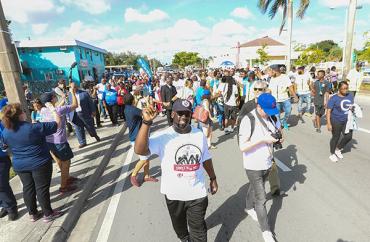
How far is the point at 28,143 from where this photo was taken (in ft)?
11.0

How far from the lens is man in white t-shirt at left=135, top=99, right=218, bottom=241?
238cm

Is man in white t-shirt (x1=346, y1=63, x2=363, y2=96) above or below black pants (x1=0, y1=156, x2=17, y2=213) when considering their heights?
above

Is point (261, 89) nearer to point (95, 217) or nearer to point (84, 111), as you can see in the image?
point (95, 217)

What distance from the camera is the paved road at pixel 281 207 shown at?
3.34m

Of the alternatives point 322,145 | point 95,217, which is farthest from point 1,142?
point 322,145

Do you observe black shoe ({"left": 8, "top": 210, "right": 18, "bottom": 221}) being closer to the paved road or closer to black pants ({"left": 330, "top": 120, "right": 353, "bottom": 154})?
the paved road

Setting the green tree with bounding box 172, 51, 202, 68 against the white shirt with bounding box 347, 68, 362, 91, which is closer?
the white shirt with bounding box 347, 68, 362, 91

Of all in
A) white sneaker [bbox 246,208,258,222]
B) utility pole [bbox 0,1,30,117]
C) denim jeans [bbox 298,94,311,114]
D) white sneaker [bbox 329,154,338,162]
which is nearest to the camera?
white sneaker [bbox 246,208,258,222]

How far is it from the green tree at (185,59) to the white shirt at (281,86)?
88.2 m

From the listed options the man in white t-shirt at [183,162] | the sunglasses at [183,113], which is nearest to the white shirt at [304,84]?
the man in white t-shirt at [183,162]

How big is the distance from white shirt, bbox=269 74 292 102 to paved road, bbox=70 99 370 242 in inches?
99.7

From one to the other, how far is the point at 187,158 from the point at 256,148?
3.45 ft

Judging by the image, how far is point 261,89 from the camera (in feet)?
17.1

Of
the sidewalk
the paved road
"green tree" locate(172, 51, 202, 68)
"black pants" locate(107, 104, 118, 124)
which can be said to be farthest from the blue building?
"green tree" locate(172, 51, 202, 68)
